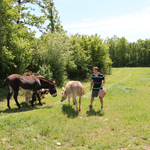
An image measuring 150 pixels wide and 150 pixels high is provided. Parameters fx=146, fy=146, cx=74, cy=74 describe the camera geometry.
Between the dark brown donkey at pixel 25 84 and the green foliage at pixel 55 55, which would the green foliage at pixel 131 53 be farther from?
the dark brown donkey at pixel 25 84

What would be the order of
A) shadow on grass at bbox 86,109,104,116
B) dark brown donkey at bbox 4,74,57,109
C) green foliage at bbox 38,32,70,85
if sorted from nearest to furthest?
shadow on grass at bbox 86,109,104,116, dark brown donkey at bbox 4,74,57,109, green foliage at bbox 38,32,70,85

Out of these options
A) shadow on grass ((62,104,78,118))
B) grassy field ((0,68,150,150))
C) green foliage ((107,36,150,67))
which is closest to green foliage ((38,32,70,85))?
shadow on grass ((62,104,78,118))

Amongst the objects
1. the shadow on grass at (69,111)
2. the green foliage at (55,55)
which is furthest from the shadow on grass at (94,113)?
the green foliage at (55,55)

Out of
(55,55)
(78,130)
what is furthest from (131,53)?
(78,130)

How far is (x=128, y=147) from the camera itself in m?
4.88

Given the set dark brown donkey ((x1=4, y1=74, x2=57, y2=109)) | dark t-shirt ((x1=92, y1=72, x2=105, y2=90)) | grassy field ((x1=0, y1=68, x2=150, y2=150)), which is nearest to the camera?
grassy field ((x1=0, y1=68, x2=150, y2=150))

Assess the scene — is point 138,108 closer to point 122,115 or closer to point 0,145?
Result: point 122,115

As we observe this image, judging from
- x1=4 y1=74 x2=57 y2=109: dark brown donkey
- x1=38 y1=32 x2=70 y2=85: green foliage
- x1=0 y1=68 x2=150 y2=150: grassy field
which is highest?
x1=38 y1=32 x2=70 y2=85: green foliage

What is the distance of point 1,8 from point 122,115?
464 inches

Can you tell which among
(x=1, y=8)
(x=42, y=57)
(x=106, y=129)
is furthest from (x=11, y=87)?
(x=42, y=57)

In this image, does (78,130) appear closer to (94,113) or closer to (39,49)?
(94,113)

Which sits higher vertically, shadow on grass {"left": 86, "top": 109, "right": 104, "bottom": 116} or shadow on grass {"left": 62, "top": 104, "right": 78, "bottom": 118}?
shadow on grass {"left": 62, "top": 104, "right": 78, "bottom": 118}

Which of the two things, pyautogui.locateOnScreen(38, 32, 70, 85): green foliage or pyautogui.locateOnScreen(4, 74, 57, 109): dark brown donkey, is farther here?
pyautogui.locateOnScreen(38, 32, 70, 85): green foliage

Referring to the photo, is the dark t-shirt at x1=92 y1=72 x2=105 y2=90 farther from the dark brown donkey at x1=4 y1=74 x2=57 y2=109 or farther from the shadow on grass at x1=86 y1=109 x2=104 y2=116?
the dark brown donkey at x1=4 y1=74 x2=57 y2=109
